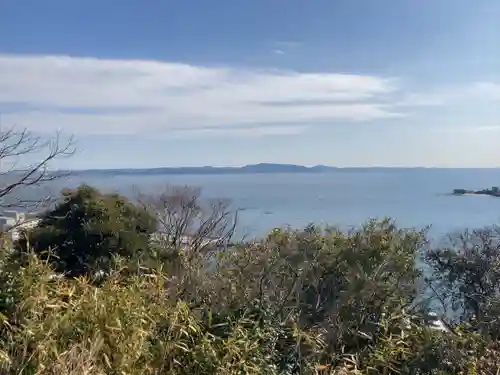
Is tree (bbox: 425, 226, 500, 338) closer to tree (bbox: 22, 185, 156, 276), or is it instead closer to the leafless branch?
tree (bbox: 22, 185, 156, 276)

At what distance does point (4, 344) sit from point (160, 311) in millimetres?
781

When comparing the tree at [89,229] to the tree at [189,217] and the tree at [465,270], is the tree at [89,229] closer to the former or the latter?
the tree at [189,217]

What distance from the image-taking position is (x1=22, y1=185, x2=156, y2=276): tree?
28.1 ft

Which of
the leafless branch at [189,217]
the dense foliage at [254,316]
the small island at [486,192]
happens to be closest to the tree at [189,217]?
the leafless branch at [189,217]

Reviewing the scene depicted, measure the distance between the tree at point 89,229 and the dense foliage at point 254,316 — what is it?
4203 millimetres

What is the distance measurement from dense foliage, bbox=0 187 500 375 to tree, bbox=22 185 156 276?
13.8ft

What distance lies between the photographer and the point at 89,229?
8578 millimetres

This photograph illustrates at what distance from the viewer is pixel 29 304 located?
9.18 ft

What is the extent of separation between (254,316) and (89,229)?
5978 millimetres

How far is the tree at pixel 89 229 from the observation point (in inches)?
337

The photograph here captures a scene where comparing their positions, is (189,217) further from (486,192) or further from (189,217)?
(486,192)

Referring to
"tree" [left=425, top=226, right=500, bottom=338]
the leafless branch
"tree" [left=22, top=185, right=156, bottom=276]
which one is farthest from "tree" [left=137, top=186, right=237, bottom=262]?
"tree" [left=425, top=226, right=500, bottom=338]

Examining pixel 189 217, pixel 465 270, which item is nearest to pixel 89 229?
pixel 189 217

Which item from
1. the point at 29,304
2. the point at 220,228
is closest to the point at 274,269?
the point at 29,304
